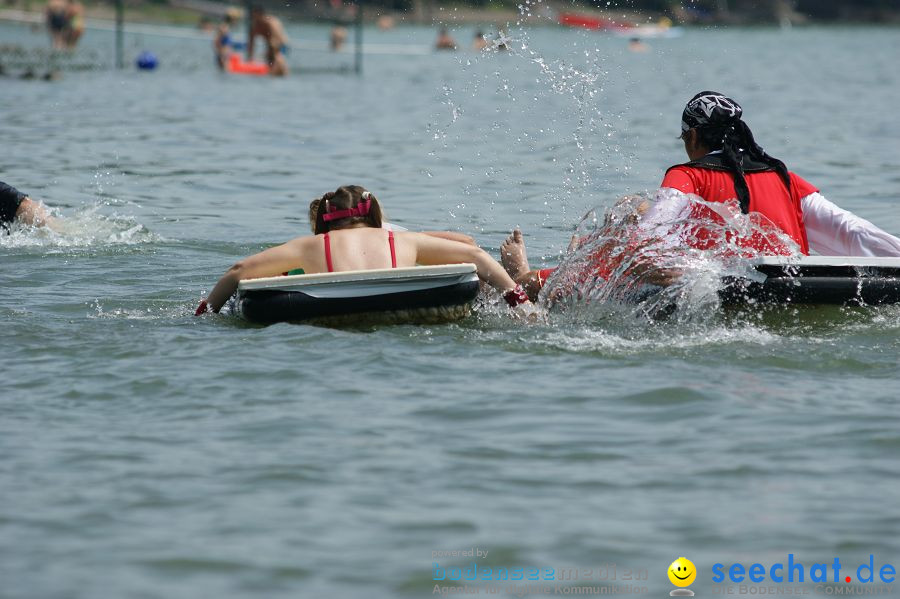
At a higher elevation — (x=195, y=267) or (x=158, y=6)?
(x=158, y=6)

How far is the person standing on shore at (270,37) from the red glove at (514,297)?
79.0 feet

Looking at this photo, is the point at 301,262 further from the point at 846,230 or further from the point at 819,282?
the point at 846,230

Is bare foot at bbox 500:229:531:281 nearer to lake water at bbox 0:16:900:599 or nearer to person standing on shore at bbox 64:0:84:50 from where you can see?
lake water at bbox 0:16:900:599

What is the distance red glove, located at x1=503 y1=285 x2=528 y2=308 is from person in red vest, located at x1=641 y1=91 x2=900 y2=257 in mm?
842

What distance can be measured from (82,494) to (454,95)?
2776 centimetres

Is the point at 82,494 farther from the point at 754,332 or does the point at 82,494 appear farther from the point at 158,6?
the point at 158,6

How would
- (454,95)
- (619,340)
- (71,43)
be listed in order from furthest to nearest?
(71,43) < (454,95) < (619,340)

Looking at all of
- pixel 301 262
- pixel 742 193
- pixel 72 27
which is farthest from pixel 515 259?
pixel 72 27

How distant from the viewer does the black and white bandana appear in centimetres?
811

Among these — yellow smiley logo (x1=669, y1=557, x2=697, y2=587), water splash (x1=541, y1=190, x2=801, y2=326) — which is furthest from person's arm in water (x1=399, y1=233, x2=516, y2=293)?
yellow smiley logo (x1=669, y1=557, x2=697, y2=587)

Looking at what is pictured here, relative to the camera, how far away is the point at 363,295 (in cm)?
796

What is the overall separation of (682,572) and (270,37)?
A: 29760 millimetres

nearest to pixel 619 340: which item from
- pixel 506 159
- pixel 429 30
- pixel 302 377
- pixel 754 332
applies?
pixel 754 332

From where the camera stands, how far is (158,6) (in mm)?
83188
